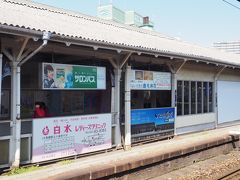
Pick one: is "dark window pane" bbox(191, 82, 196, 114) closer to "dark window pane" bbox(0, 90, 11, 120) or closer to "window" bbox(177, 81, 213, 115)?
"window" bbox(177, 81, 213, 115)

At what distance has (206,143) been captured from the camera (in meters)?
11.0

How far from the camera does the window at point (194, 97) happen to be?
15590mm

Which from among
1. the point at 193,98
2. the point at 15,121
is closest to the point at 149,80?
the point at 193,98

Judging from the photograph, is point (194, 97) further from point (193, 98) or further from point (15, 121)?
point (15, 121)

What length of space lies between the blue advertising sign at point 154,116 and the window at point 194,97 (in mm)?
1040

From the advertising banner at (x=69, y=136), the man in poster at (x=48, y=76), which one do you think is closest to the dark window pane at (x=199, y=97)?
the advertising banner at (x=69, y=136)

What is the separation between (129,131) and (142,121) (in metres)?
0.93

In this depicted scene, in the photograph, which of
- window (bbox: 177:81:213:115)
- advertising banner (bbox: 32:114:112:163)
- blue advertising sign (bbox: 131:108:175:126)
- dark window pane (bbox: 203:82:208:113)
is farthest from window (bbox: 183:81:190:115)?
advertising banner (bbox: 32:114:112:163)

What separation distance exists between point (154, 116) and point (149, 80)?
1322 millimetres

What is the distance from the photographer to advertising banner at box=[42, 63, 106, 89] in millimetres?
9727

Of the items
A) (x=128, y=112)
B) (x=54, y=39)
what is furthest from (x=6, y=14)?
(x=128, y=112)

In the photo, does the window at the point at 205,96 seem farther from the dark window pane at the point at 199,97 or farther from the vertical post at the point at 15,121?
the vertical post at the point at 15,121

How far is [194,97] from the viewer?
1669 cm

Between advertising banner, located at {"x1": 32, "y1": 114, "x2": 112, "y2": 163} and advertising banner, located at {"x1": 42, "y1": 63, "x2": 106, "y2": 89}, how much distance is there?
860 mm
